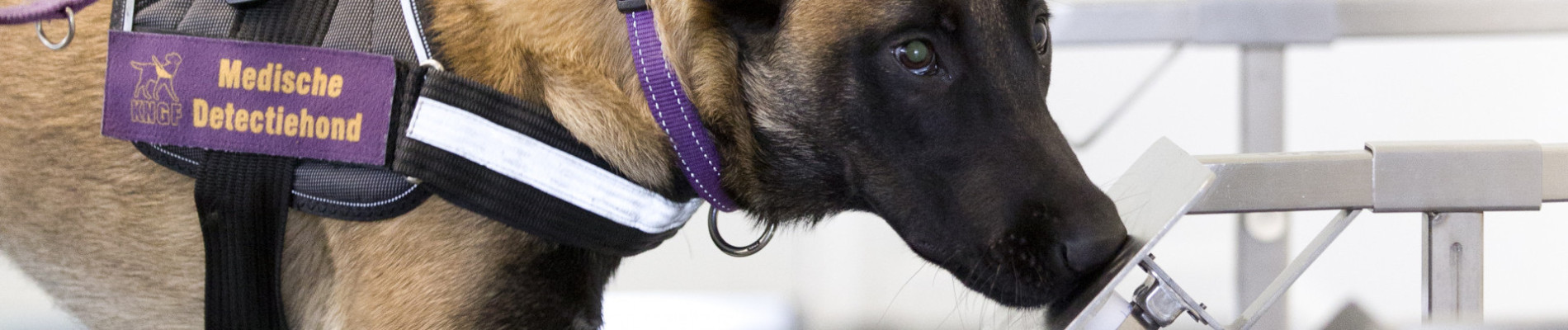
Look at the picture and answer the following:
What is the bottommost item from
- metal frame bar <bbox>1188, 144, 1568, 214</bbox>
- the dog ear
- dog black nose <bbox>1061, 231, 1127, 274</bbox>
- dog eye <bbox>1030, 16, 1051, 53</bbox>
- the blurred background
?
the blurred background

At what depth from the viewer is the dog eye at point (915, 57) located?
82cm

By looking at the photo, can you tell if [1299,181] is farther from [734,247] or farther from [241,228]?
[241,228]

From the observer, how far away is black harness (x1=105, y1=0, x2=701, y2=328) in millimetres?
813

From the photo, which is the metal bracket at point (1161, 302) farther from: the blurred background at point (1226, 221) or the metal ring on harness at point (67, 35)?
the blurred background at point (1226, 221)

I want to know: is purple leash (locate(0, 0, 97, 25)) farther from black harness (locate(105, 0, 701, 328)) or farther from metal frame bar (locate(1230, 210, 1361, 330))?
metal frame bar (locate(1230, 210, 1361, 330))

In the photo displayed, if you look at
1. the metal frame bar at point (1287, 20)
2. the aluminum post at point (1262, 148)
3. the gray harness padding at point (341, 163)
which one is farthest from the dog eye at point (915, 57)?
the aluminum post at point (1262, 148)

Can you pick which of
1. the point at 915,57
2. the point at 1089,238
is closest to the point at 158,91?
the point at 915,57

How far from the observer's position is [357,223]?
867 mm

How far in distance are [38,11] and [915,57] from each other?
68 cm

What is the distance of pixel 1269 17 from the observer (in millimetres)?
1993

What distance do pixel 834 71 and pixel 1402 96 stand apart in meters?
1.68

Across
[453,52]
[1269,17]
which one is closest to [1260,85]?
[1269,17]

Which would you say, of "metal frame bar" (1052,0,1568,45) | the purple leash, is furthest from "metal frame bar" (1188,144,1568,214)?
"metal frame bar" (1052,0,1568,45)

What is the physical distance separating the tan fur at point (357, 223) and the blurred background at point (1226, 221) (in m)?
1.01
